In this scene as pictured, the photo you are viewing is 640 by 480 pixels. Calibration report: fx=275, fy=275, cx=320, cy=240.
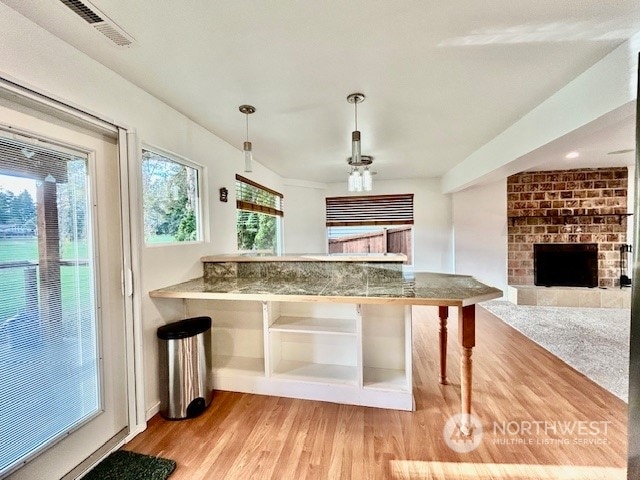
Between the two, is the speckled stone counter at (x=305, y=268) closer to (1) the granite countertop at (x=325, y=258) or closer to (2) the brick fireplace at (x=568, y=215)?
(1) the granite countertop at (x=325, y=258)

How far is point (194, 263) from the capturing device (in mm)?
2477

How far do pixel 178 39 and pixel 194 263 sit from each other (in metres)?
1.69

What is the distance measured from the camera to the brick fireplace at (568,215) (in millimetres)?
4598

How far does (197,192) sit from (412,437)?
2577 millimetres

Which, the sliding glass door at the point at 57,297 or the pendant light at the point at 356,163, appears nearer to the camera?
the sliding glass door at the point at 57,297

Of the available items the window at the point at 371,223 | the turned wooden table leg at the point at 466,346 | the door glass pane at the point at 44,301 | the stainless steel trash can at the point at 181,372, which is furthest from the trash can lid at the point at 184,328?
the window at the point at 371,223

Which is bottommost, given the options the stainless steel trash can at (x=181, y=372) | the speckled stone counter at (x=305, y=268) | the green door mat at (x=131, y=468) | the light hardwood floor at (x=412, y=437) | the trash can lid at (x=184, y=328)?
the light hardwood floor at (x=412, y=437)

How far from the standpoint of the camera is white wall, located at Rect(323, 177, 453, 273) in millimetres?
5125

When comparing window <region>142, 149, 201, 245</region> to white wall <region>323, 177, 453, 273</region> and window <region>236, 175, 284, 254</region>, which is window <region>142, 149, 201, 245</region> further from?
white wall <region>323, 177, 453, 273</region>

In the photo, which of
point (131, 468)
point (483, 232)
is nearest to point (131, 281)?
point (131, 468)

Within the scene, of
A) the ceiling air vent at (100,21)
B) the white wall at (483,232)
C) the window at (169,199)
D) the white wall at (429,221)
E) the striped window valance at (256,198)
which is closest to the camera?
the ceiling air vent at (100,21)

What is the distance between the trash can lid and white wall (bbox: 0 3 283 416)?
9 centimetres

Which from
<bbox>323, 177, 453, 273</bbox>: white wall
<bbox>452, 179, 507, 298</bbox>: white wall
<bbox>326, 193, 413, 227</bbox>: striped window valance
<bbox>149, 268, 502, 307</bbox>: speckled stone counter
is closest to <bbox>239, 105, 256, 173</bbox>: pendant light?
<bbox>149, 268, 502, 307</bbox>: speckled stone counter

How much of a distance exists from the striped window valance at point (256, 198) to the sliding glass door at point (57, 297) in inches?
65.0
